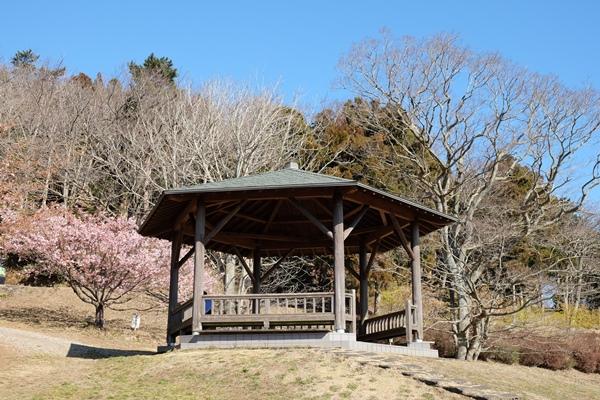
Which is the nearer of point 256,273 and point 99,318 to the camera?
point 256,273

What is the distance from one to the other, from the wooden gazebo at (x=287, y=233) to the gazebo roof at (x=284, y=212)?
0.03 m

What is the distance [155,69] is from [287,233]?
2937cm

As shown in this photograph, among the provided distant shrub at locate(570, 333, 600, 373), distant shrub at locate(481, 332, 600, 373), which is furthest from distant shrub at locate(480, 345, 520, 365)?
distant shrub at locate(570, 333, 600, 373)

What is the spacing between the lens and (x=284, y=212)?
66.7 ft

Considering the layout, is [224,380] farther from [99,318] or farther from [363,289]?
[99,318]

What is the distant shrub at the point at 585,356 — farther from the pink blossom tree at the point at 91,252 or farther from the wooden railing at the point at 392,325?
the pink blossom tree at the point at 91,252

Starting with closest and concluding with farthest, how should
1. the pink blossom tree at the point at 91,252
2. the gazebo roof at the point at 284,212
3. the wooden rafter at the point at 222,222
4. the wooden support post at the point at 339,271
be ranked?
the wooden support post at the point at 339,271, the gazebo roof at the point at 284,212, the wooden rafter at the point at 222,222, the pink blossom tree at the point at 91,252

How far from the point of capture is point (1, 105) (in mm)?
36750

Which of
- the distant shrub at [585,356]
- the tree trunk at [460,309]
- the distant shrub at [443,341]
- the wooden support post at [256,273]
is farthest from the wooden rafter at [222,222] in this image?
the distant shrub at [585,356]

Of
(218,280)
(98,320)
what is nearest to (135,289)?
(98,320)

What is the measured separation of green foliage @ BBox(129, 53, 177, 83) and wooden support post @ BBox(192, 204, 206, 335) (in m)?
29.3

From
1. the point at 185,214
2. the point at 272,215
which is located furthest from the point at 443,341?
the point at 185,214

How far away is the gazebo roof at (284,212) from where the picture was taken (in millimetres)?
15195

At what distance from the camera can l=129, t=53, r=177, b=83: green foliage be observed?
44.5m
